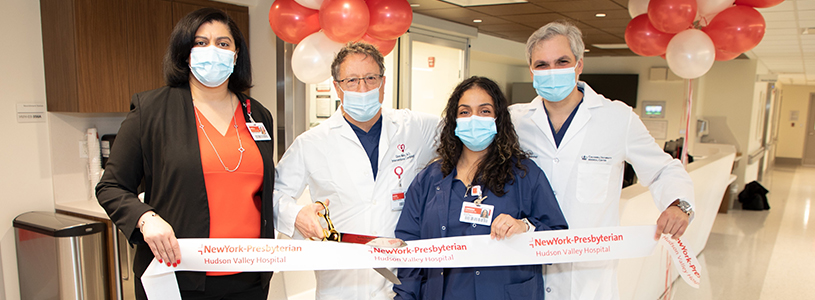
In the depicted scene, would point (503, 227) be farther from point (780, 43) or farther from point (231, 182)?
point (780, 43)

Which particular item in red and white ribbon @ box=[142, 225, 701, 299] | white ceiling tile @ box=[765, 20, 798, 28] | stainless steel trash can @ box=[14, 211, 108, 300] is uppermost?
white ceiling tile @ box=[765, 20, 798, 28]

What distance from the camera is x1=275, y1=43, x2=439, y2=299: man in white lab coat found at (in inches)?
74.7

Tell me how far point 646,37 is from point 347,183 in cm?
315

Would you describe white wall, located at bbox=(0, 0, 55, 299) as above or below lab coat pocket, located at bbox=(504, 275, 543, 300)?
above

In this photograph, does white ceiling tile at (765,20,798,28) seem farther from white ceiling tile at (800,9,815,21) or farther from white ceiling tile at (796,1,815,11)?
white ceiling tile at (796,1,815,11)

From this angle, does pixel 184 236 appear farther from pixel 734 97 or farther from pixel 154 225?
pixel 734 97

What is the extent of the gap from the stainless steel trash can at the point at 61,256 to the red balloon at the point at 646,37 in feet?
14.0

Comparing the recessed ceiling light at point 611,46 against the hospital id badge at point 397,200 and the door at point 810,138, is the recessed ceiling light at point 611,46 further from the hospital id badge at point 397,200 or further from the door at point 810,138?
the door at point 810,138

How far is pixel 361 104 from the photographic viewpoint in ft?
6.21

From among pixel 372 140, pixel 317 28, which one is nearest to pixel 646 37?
pixel 317 28

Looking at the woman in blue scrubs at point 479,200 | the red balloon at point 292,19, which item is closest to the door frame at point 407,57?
the red balloon at point 292,19

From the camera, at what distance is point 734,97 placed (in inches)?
383

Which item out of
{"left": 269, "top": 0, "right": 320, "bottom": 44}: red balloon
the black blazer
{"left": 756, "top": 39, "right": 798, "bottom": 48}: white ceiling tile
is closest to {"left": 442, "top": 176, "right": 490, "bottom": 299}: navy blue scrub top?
the black blazer

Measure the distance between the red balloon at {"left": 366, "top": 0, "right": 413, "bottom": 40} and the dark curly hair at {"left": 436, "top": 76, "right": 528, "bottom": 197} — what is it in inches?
67.5
